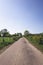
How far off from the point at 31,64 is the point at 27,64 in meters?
0.24

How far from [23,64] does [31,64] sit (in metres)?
0.48

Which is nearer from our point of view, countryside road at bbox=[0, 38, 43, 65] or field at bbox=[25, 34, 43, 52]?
countryside road at bbox=[0, 38, 43, 65]

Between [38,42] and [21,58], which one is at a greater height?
[38,42]

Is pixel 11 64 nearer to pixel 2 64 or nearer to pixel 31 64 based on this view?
pixel 2 64

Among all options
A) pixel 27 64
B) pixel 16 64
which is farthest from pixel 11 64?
pixel 27 64

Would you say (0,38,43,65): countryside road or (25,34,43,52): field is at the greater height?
(25,34,43,52): field

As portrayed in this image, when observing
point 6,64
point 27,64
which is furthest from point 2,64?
point 27,64

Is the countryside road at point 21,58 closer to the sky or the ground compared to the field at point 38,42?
closer to the ground

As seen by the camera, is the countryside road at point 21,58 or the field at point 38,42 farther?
the field at point 38,42

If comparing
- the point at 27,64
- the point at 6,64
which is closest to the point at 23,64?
the point at 27,64

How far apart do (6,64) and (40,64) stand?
207 cm

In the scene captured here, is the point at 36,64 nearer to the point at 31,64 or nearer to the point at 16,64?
the point at 31,64

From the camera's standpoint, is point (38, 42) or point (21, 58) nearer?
point (21, 58)

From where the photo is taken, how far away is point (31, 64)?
9.25 meters
